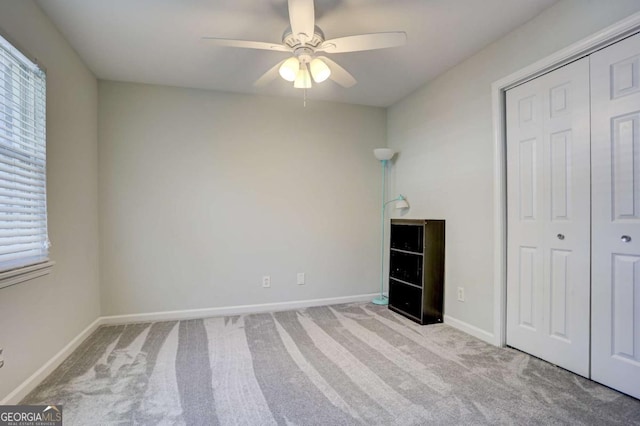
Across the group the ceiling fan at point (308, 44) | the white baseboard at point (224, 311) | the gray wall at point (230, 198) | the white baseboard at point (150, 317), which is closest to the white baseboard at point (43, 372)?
the white baseboard at point (150, 317)

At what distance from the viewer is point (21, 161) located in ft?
6.21

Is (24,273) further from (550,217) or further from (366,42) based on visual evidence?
(550,217)

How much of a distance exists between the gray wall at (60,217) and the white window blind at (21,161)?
0.32 feet

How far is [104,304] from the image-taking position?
3090 millimetres

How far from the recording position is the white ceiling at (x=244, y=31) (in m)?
2.06

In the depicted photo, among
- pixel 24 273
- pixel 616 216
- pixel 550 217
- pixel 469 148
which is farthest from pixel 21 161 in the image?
pixel 616 216

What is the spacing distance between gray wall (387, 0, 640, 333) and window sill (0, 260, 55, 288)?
3170mm

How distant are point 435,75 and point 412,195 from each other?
1241 millimetres

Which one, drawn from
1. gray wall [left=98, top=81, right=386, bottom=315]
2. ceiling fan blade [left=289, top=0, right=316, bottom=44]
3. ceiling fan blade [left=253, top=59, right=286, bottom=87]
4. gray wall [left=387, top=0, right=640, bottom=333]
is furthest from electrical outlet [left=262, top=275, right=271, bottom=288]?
ceiling fan blade [left=289, top=0, right=316, bottom=44]

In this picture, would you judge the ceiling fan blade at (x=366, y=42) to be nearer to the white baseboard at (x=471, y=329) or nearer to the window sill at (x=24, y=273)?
the window sill at (x=24, y=273)

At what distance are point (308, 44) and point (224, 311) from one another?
268 centimetres

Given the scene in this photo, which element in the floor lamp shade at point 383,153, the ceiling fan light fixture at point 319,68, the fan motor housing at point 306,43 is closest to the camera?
the fan motor housing at point 306,43

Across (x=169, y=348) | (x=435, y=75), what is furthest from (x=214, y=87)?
(x=169, y=348)

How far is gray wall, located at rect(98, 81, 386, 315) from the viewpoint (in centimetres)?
315
